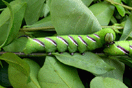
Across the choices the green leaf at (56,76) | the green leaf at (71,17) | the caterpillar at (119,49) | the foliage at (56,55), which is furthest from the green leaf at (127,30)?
the green leaf at (56,76)

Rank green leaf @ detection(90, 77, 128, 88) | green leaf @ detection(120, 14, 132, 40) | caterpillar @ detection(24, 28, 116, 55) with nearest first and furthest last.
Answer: green leaf @ detection(90, 77, 128, 88), caterpillar @ detection(24, 28, 116, 55), green leaf @ detection(120, 14, 132, 40)

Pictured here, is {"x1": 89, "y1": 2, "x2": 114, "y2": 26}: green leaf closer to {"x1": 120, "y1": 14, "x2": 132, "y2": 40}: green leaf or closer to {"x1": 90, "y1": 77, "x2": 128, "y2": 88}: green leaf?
{"x1": 120, "y1": 14, "x2": 132, "y2": 40}: green leaf

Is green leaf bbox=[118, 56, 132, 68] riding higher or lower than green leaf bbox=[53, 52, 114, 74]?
lower

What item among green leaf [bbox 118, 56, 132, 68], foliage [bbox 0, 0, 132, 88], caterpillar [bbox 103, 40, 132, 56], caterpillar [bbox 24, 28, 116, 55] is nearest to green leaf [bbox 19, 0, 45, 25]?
foliage [bbox 0, 0, 132, 88]

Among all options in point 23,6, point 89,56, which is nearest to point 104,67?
point 89,56

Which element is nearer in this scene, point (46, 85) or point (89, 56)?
point (46, 85)

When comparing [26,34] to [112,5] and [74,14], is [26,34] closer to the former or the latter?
[74,14]

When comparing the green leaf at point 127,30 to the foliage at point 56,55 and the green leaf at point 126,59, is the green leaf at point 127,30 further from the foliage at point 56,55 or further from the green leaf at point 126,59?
the green leaf at point 126,59
